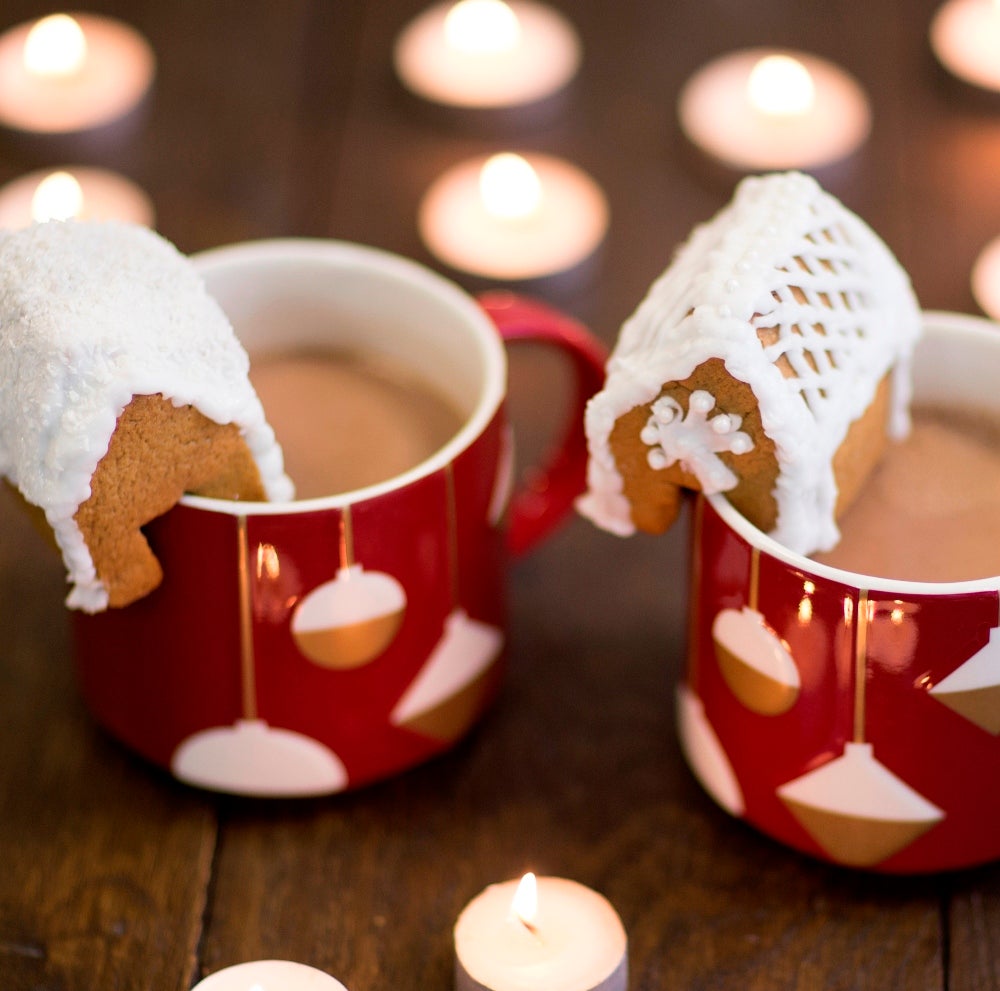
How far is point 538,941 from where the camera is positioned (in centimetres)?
67

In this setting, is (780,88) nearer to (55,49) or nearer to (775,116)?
(775,116)

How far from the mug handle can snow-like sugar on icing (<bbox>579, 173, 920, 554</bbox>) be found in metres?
0.11

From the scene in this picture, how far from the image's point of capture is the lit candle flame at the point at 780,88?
1090 millimetres

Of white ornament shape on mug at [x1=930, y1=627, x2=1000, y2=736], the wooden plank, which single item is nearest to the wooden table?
the wooden plank

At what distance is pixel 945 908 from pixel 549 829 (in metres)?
0.19

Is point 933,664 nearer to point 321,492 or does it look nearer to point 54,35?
point 321,492

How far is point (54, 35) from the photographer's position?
1.13m

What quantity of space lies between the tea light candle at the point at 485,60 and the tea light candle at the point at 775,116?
0.10 m

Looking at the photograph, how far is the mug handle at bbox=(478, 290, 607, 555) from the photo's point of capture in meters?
0.80

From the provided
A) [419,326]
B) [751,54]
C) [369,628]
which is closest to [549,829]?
[369,628]

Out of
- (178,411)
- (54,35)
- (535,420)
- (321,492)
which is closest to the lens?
(178,411)

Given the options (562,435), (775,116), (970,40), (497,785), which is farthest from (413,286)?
(970,40)

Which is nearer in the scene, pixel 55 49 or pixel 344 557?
pixel 344 557

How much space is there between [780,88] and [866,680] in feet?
1.82
